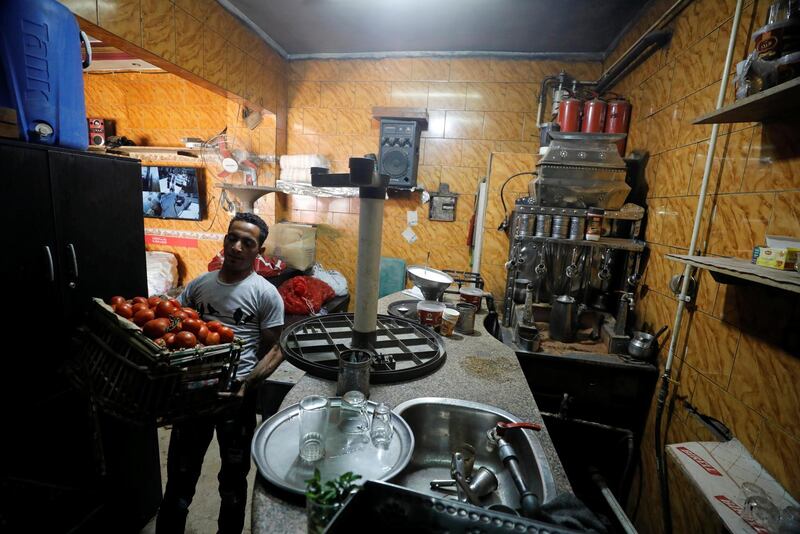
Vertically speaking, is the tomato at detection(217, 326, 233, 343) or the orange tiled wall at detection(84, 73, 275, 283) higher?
the orange tiled wall at detection(84, 73, 275, 283)

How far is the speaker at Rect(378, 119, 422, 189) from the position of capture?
3996mm

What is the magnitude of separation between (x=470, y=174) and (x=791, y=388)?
130 inches

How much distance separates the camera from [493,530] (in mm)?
676

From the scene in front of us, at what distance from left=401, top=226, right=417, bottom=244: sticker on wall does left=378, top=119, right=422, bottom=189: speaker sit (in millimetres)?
567

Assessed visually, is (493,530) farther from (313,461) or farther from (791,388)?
(791,388)

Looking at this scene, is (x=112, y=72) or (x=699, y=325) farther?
(x=112, y=72)

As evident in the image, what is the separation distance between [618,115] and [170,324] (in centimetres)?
353

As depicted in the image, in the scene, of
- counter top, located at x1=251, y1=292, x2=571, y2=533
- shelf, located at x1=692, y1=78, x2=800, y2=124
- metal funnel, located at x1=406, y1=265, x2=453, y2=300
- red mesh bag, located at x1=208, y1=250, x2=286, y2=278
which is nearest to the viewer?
counter top, located at x1=251, y1=292, x2=571, y2=533

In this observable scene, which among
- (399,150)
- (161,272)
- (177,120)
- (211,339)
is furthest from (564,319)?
(177,120)

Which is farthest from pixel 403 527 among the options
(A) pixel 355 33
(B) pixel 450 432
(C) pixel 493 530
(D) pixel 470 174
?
(A) pixel 355 33

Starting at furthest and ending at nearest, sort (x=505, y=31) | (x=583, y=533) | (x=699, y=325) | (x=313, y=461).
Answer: (x=505, y=31) → (x=699, y=325) → (x=313, y=461) → (x=583, y=533)

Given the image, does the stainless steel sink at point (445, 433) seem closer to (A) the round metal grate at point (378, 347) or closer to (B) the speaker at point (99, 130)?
(A) the round metal grate at point (378, 347)

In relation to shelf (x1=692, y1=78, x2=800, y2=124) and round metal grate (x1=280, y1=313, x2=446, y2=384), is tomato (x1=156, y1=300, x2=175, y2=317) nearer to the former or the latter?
round metal grate (x1=280, y1=313, x2=446, y2=384)

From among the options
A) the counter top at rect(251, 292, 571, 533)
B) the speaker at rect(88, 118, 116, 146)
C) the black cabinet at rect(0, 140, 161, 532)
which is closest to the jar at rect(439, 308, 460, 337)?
the counter top at rect(251, 292, 571, 533)
